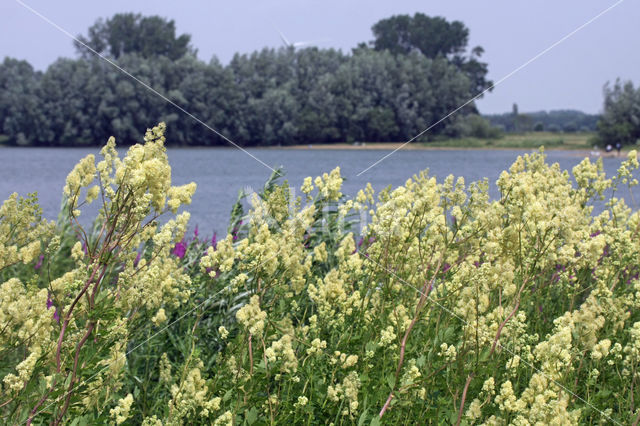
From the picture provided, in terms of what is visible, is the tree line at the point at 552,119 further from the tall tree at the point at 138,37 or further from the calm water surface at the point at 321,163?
the tall tree at the point at 138,37

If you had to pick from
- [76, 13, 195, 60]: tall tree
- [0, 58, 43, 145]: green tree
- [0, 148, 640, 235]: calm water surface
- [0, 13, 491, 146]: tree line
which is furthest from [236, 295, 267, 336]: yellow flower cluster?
[0, 58, 43, 145]: green tree

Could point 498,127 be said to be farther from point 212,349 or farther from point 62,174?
point 62,174

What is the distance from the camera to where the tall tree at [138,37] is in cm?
329

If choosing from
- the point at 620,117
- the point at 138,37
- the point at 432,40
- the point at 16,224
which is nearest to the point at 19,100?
the point at 138,37

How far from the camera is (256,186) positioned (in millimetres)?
4586

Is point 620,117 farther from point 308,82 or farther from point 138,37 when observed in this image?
point 138,37

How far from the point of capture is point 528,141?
5027mm

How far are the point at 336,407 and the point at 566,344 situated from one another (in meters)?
0.93

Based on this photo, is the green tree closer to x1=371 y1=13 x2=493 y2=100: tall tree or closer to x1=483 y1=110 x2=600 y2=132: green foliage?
x1=371 y1=13 x2=493 y2=100: tall tree

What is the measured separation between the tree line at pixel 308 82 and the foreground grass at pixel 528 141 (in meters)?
0.09

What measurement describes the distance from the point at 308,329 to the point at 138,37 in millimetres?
1818

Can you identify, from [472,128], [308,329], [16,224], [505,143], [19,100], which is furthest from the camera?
[19,100]

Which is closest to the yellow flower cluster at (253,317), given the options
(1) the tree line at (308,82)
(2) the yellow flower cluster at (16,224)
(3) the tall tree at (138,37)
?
(2) the yellow flower cluster at (16,224)

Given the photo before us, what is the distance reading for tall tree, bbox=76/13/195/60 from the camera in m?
3.29
